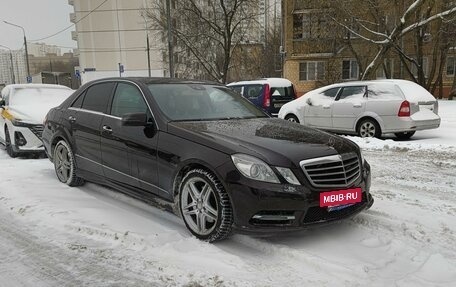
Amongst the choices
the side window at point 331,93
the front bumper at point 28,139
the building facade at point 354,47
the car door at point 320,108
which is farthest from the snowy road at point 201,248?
the building facade at point 354,47

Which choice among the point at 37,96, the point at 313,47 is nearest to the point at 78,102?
the point at 37,96

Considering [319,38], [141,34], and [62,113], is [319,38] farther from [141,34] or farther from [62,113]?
[141,34]

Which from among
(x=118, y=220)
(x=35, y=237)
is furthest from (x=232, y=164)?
(x=35, y=237)

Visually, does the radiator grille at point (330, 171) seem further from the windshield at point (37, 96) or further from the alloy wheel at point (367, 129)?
the windshield at point (37, 96)

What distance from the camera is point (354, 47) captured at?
102ft

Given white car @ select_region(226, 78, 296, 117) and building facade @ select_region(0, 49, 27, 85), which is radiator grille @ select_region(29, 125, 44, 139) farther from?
building facade @ select_region(0, 49, 27, 85)

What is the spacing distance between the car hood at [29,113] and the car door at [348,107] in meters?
7.16

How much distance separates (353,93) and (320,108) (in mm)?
994

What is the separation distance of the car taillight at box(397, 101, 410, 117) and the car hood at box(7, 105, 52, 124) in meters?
7.95

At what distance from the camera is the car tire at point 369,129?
34.3 ft

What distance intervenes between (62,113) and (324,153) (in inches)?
158

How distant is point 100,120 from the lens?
5219 mm

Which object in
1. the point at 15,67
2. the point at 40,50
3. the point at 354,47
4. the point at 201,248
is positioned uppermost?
the point at 40,50

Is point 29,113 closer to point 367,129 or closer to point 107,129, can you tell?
point 107,129
